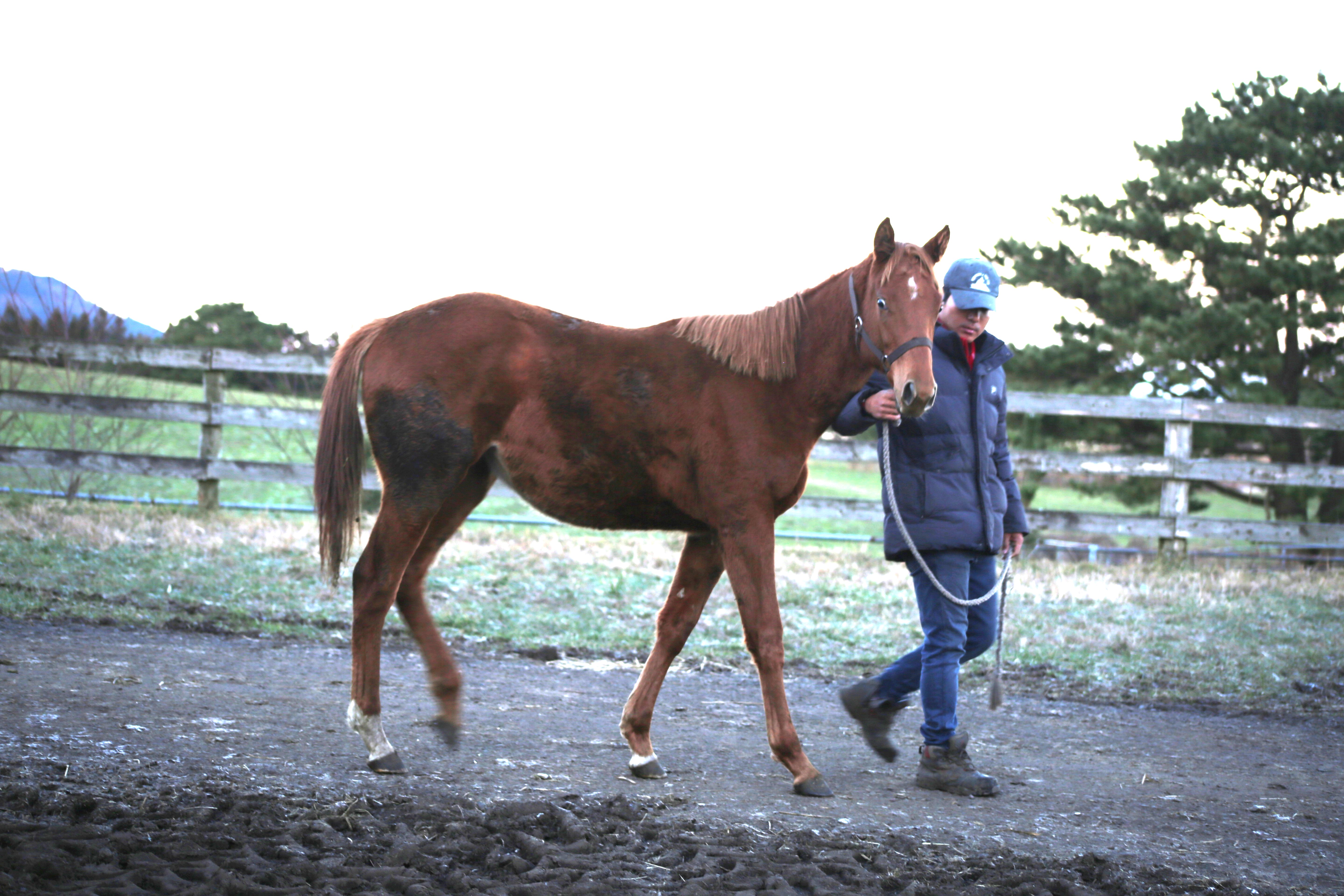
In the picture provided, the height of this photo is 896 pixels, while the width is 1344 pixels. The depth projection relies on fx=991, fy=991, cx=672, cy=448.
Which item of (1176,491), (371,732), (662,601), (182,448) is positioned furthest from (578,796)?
(182,448)

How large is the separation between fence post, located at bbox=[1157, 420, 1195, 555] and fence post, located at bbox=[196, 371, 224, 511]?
9610 millimetres

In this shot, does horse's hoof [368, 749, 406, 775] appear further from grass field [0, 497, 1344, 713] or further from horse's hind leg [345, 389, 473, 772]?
grass field [0, 497, 1344, 713]

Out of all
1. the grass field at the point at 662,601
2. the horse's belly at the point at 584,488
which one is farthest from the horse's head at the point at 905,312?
the grass field at the point at 662,601

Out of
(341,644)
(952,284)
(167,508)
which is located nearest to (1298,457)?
(952,284)

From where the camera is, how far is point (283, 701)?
444cm

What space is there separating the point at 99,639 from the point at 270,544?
3.02 m

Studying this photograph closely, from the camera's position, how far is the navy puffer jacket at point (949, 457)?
3.90 metres

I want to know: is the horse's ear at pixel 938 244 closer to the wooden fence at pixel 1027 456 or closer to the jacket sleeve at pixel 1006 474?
the jacket sleeve at pixel 1006 474

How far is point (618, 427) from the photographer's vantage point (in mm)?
3906

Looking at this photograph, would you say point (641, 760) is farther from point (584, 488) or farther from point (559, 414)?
point (559, 414)

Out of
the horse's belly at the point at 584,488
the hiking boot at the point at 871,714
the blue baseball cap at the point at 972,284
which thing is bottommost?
the hiking boot at the point at 871,714

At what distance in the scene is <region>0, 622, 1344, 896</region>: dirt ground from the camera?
102 inches

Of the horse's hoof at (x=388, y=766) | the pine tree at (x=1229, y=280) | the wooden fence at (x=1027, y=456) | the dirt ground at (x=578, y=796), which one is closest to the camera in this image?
the dirt ground at (x=578, y=796)

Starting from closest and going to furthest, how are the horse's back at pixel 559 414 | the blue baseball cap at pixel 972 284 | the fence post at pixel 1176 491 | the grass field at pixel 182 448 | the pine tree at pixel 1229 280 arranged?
the horse's back at pixel 559 414
the blue baseball cap at pixel 972 284
the fence post at pixel 1176 491
the grass field at pixel 182 448
the pine tree at pixel 1229 280
